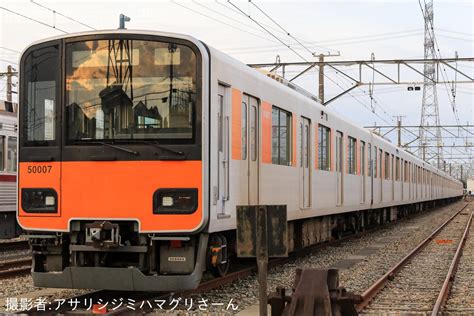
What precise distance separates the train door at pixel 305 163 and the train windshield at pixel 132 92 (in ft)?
15.5

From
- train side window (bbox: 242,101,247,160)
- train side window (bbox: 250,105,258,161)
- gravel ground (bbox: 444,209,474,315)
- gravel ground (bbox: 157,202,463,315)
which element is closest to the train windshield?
train side window (bbox: 242,101,247,160)

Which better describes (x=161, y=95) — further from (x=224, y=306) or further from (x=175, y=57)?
(x=224, y=306)

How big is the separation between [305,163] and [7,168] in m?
6.97

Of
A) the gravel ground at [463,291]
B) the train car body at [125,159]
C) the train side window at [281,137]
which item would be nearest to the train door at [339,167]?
the gravel ground at [463,291]

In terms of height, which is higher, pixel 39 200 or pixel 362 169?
pixel 362 169

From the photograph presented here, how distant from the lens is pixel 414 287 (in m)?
10.1

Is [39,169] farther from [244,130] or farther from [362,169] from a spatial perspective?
[362,169]

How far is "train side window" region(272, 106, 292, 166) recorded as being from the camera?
10.3 metres

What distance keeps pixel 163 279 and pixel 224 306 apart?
1.05m

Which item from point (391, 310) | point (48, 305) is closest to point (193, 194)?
point (48, 305)

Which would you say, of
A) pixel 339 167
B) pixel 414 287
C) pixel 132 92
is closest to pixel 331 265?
pixel 414 287

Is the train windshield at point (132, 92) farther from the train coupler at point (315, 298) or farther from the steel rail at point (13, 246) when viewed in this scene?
the steel rail at point (13, 246)

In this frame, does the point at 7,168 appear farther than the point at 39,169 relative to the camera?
Yes

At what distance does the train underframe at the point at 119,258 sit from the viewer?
721 centimetres
